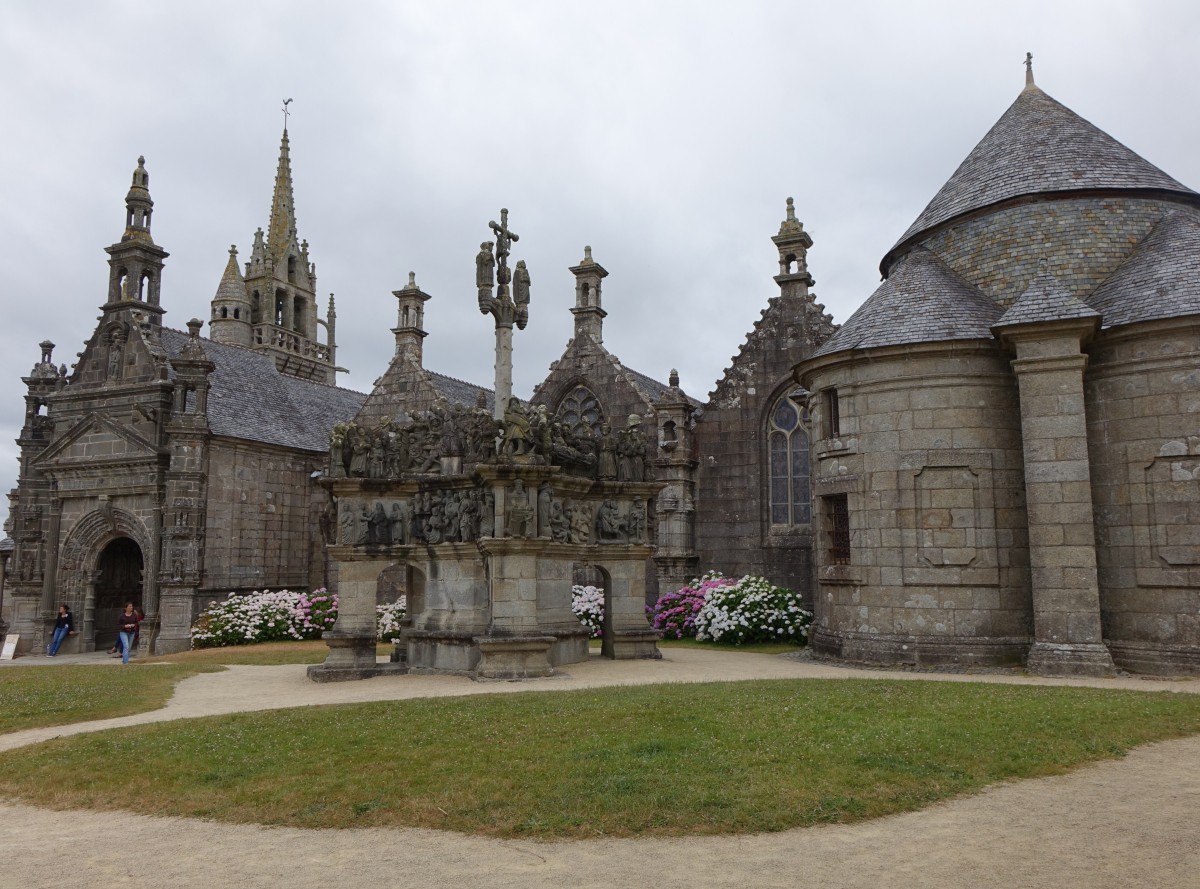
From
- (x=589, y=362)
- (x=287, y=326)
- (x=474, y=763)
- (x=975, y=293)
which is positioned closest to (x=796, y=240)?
(x=589, y=362)

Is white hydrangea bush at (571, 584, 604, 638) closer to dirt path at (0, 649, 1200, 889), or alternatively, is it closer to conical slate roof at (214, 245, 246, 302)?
dirt path at (0, 649, 1200, 889)

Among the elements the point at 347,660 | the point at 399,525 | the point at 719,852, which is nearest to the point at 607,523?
the point at 399,525

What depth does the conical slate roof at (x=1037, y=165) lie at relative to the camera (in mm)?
17312

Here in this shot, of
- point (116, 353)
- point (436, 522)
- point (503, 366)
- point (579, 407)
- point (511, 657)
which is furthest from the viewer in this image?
point (579, 407)

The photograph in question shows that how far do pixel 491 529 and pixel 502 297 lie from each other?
434 cm

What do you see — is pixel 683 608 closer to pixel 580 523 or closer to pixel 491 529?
pixel 580 523

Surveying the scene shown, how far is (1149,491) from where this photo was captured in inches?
572

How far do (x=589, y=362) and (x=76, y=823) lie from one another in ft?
74.2

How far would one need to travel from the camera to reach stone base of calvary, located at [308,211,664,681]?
13.8 metres

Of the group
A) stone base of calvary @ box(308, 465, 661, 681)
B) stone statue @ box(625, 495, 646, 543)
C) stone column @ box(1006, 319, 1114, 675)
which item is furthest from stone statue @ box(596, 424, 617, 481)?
stone column @ box(1006, 319, 1114, 675)

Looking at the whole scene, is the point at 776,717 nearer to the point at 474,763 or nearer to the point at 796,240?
the point at 474,763

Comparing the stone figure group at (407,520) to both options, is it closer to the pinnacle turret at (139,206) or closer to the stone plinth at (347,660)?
the stone plinth at (347,660)

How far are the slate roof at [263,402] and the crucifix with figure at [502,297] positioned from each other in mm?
14248

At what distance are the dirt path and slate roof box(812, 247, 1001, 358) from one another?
9844 mm
